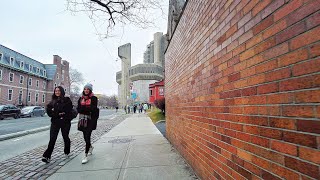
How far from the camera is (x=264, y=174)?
5.65 feet

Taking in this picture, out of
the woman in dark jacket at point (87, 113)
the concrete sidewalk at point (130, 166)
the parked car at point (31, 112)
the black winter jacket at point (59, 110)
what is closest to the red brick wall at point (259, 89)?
the concrete sidewalk at point (130, 166)

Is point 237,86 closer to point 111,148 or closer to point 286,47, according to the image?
point 286,47

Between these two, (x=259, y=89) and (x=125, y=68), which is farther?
(x=125, y=68)

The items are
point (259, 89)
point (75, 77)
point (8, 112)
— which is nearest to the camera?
point (259, 89)

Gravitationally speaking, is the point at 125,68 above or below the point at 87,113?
above

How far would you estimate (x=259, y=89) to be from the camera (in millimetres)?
1781

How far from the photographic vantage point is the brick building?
1475 inches

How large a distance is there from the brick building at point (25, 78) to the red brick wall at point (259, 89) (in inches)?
1630

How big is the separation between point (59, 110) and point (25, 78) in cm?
4462

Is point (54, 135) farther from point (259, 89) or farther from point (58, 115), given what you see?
point (259, 89)

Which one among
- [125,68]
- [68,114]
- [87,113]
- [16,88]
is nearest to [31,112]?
[16,88]

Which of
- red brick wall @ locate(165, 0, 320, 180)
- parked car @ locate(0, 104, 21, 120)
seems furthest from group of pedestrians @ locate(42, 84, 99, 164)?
parked car @ locate(0, 104, 21, 120)

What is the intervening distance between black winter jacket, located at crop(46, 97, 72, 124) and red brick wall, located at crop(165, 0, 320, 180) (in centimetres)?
335

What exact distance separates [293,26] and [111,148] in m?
5.74
